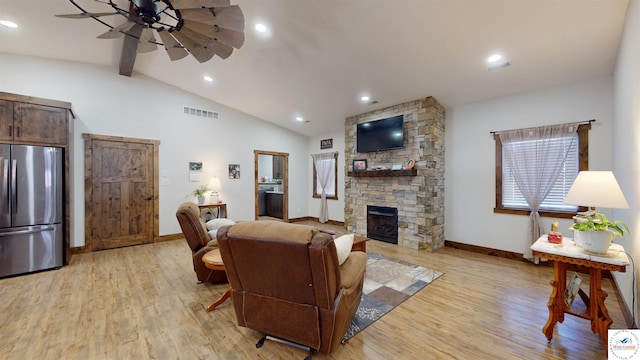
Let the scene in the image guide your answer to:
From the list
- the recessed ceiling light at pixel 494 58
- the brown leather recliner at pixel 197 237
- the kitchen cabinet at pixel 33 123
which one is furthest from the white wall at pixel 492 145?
the kitchen cabinet at pixel 33 123

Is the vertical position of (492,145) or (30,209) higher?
(492,145)

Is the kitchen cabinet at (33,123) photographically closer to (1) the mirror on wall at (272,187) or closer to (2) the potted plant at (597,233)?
(1) the mirror on wall at (272,187)

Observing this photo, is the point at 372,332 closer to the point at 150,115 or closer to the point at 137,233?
the point at 137,233

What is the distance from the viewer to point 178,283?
123 inches

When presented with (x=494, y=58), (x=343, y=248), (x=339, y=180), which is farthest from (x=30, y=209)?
(x=494, y=58)

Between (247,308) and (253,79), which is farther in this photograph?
(253,79)

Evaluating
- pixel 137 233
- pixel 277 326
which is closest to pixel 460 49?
pixel 277 326

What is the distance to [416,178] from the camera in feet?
15.1

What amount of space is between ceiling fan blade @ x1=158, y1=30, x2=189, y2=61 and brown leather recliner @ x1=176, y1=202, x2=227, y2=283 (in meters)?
1.70

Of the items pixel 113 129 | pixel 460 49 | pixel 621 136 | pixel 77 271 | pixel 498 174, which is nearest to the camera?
pixel 621 136

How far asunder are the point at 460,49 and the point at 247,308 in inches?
145

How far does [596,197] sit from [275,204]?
704cm

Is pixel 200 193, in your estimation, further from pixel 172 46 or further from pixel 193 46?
pixel 193 46

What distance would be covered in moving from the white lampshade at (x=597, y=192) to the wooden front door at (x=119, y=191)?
20.7ft
